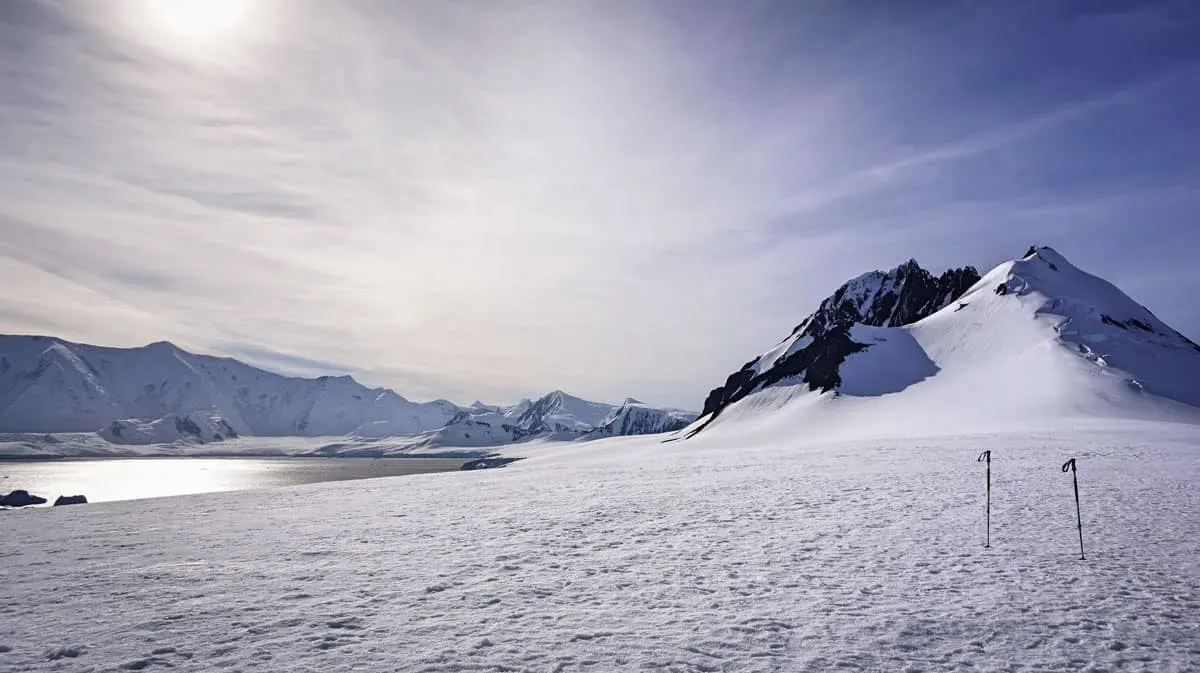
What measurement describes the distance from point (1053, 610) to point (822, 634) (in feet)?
15.3

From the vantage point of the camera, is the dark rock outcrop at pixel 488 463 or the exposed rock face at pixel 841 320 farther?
the dark rock outcrop at pixel 488 463

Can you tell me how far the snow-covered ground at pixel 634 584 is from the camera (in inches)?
342

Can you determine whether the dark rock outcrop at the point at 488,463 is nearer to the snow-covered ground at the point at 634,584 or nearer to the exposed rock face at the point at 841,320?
the exposed rock face at the point at 841,320

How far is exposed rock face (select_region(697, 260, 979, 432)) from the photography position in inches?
3971

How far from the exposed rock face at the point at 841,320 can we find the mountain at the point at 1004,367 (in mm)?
684

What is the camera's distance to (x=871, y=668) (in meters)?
8.15

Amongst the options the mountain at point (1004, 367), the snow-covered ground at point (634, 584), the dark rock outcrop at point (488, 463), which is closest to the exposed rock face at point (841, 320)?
the mountain at point (1004, 367)

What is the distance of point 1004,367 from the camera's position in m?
80.1

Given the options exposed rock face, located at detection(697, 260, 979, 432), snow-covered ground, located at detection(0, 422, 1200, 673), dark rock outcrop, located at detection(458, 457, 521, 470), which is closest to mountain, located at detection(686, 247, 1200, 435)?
exposed rock face, located at detection(697, 260, 979, 432)

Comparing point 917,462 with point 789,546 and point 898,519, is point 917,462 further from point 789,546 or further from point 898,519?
point 789,546

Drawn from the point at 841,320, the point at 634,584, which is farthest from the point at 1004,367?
A: the point at 841,320

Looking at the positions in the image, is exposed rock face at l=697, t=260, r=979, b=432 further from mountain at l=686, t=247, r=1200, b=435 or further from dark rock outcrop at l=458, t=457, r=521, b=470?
dark rock outcrop at l=458, t=457, r=521, b=470

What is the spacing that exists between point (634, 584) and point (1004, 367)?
288 ft

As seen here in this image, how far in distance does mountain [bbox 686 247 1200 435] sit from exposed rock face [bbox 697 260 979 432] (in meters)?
0.68
